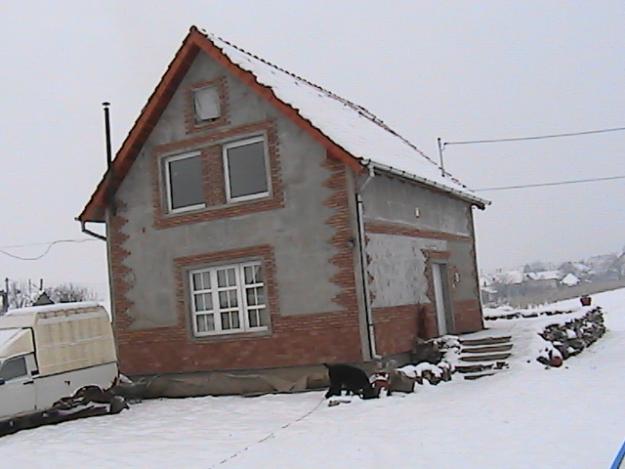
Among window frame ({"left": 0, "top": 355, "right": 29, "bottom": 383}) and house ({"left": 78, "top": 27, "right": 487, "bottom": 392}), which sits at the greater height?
house ({"left": 78, "top": 27, "right": 487, "bottom": 392})

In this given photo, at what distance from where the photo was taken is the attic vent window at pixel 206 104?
1770 cm

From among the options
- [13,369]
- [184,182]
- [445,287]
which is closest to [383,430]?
[13,369]

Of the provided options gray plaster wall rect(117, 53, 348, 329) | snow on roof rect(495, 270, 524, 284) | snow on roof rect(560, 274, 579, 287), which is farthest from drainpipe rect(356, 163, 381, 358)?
snow on roof rect(495, 270, 524, 284)

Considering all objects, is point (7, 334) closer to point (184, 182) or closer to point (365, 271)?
point (184, 182)

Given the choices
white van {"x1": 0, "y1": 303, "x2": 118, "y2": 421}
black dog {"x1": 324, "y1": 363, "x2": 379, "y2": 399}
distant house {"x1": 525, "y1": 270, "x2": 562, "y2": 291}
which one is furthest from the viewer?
distant house {"x1": 525, "y1": 270, "x2": 562, "y2": 291}

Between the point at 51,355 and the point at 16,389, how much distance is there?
123 centimetres

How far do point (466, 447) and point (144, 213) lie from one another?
1162 cm

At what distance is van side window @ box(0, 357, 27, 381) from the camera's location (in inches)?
563

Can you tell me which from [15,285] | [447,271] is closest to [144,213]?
[447,271]

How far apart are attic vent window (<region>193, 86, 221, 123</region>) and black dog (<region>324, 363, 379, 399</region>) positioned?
7.06m

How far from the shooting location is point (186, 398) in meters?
17.2

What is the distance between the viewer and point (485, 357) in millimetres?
16578

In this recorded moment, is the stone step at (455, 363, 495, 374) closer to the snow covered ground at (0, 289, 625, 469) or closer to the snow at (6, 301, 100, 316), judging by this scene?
the snow covered ground at (0, 289, 625, 469)

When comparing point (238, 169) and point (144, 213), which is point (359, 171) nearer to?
point (238, 169)
